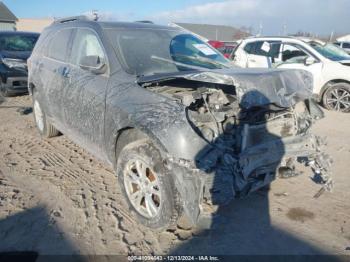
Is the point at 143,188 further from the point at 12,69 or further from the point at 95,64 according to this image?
the point at 12,69

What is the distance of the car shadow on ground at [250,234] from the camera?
2996 mm

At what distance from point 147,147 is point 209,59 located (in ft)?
6.29

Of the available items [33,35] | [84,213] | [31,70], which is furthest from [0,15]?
[84,213]

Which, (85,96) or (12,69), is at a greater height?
(85,96)

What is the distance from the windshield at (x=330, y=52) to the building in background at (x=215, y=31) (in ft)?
113

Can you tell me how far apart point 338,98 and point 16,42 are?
30.1 feet

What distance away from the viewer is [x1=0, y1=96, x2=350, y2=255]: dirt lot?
3061 millimetres

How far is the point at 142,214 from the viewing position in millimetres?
3332

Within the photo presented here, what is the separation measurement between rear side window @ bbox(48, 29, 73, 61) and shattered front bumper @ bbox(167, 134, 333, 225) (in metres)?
2.71

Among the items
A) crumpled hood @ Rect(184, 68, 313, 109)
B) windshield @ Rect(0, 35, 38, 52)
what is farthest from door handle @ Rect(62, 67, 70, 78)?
windshield @ Rect(0, 35, 38, 52)

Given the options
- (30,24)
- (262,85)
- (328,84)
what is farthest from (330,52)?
(30,24)

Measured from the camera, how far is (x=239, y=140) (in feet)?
10.6

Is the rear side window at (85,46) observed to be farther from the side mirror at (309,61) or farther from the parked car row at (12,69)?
the side mirror at (309,61)

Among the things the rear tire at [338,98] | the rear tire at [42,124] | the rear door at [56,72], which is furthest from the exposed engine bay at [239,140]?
the rear tire at [338,98]
